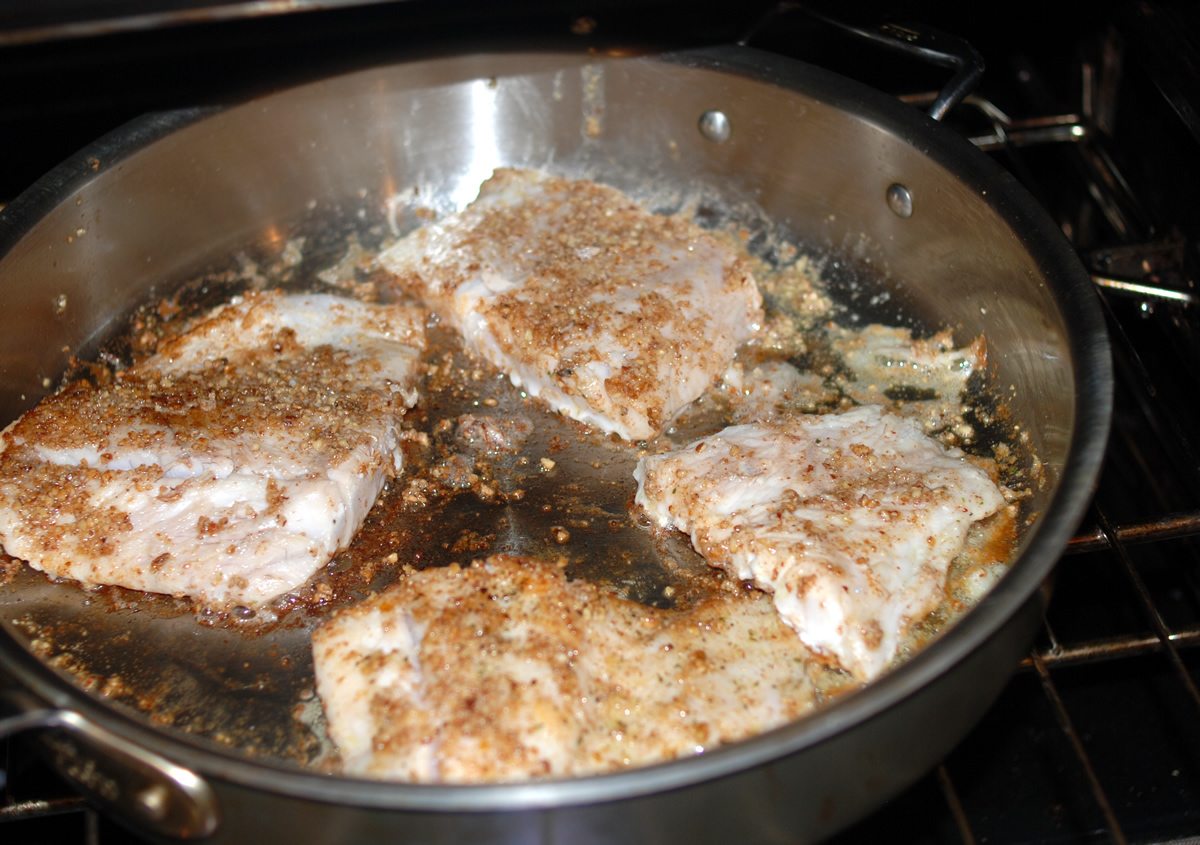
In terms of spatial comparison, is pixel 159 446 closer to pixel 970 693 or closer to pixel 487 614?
pixel 487 614

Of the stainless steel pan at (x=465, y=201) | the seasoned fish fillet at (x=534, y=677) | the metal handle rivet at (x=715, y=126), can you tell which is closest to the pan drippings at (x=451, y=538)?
the stainless steel pan at (x=465, y=201)

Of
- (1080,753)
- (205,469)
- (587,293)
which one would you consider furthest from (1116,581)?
(205,469)

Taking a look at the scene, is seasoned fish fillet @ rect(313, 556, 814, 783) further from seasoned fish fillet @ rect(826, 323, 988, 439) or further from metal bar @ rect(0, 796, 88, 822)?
seasoned fish fillet @ rect(826, 323, 988, 439)

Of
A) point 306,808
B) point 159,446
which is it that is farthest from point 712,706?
point 159,446

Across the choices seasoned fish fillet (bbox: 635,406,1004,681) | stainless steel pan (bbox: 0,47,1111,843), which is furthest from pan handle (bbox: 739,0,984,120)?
seasoned fish fillet (bbox: 635,406,1004,681)

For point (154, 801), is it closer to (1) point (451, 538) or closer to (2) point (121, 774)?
(2) point (121, 774)

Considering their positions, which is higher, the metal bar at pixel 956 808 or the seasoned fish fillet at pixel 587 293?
the seasoned fish fillet at pixel 587 293

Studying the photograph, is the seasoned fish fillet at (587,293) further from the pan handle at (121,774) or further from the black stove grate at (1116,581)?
the pan handle at (121,774)
